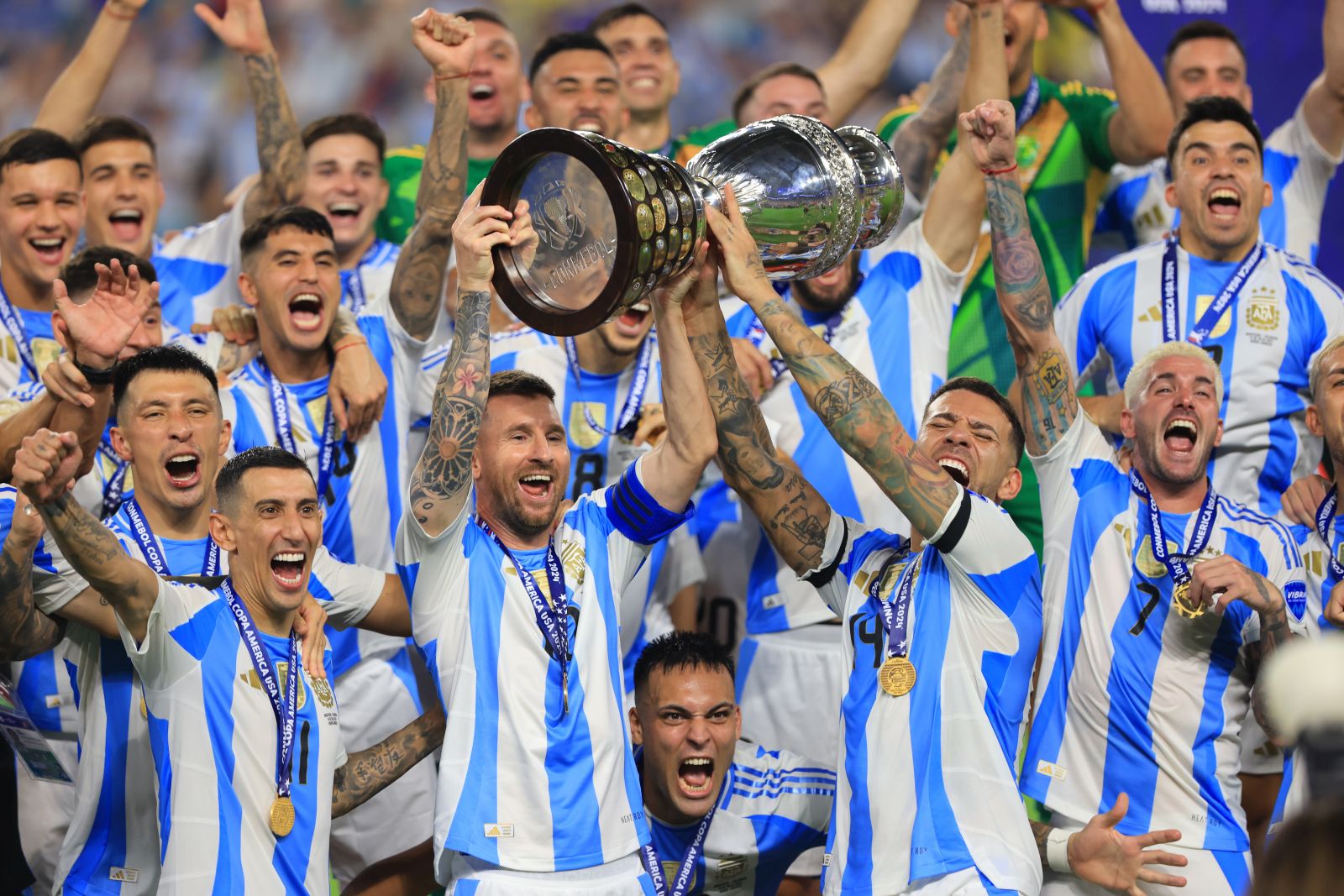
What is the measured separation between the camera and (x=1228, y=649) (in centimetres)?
432

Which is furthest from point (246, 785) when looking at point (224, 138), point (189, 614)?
point (224, 138)

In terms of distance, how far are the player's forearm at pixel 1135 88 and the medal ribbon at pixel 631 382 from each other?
6.80 ft

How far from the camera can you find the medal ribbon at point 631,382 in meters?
5.27

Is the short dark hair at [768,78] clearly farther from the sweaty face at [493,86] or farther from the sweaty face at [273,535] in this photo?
the sweaty face at [273,535]

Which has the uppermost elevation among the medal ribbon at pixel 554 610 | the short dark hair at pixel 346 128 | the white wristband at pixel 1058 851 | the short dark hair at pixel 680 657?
the short dark hair at pixel 346 128

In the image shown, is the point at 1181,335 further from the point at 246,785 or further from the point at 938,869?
the point at 246,785

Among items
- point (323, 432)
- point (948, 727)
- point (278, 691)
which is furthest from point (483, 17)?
point (948, 727)

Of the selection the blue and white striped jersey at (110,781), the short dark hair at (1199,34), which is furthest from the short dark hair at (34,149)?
the short dark hair at (1199,34)

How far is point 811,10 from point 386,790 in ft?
16.0

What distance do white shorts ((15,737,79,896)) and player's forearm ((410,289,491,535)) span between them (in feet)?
4.97

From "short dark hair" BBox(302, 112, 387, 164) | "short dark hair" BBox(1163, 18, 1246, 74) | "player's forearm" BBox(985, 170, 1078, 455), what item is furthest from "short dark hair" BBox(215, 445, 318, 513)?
"short dark hair" BBox(1163, 18, 1246, 74)

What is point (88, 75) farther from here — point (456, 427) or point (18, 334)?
point (456, 427)

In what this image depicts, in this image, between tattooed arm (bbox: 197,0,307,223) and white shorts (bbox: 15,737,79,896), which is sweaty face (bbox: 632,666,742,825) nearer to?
white shorts (bbox: 15,737,79,896)

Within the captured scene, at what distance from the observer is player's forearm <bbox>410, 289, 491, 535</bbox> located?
12.7 feet
